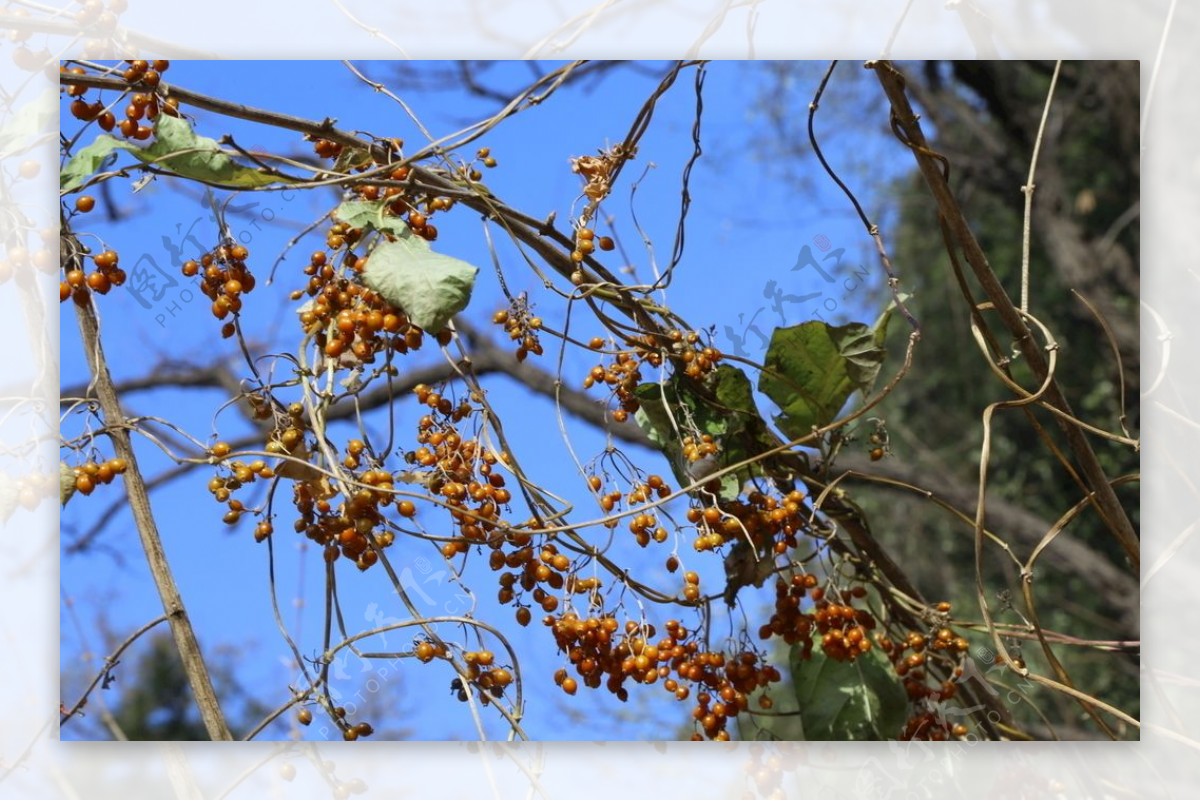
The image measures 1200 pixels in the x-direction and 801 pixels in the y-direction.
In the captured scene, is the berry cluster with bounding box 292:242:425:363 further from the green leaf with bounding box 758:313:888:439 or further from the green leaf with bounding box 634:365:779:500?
the green leaf with bounding box 758:313:888:439

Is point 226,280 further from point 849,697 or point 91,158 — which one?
point 849,697

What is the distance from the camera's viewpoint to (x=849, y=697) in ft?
3.70

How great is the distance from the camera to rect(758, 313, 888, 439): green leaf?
110cm

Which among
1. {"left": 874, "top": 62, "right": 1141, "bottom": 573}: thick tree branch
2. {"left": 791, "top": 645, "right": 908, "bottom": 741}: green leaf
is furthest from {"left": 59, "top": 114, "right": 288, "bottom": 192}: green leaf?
{"left": 791, "top": 645, "right": 908, "bottom": 741}: green leaf

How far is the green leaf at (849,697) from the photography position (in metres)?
1.12

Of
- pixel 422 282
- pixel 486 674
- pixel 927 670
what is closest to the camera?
pixel 422 282

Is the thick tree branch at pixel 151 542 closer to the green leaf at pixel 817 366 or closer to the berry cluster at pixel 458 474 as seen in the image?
the berry cluster at pixel 458 474

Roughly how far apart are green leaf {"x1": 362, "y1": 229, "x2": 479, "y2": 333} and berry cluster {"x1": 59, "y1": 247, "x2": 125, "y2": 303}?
0.22 meters

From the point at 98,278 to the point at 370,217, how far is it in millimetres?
226

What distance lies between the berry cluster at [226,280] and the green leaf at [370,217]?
87 millimetres

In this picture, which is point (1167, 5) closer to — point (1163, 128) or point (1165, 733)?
point (1163, 128)

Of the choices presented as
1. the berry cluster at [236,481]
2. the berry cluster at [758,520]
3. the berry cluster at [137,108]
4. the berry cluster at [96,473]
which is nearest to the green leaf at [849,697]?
the berry cluster at [758,520]

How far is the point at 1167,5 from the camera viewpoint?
1387 millimetres

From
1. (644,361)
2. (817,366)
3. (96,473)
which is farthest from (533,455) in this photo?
(96,473)
